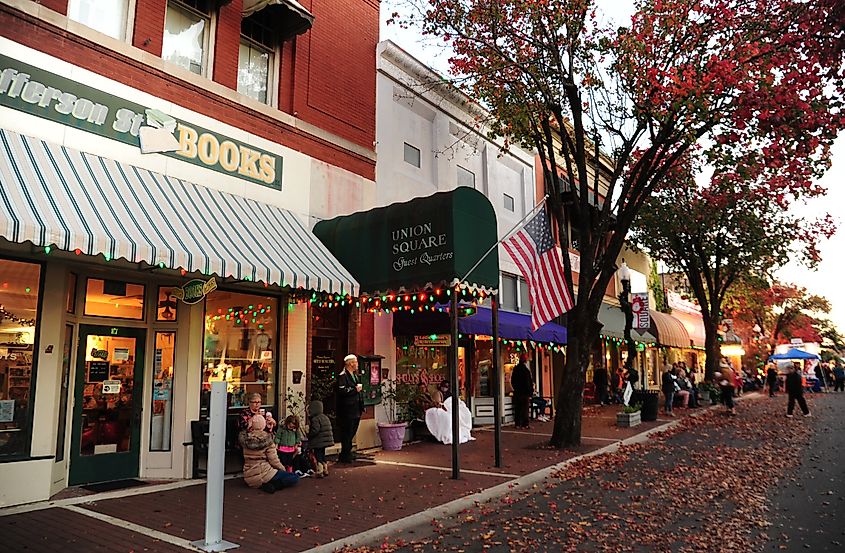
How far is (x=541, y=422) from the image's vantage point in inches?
727

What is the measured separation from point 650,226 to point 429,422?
55.6 ft

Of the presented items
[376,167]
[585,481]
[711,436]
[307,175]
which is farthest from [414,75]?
[711,436]

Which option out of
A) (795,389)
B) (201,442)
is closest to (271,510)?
(201,442)

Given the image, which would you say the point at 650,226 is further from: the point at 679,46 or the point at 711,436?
the point at 679,46

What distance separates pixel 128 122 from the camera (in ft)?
29.1

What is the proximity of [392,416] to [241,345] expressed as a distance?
424 cm

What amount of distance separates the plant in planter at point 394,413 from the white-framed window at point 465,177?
623 cm

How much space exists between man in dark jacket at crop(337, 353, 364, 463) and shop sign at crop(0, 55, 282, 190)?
3.56 metres

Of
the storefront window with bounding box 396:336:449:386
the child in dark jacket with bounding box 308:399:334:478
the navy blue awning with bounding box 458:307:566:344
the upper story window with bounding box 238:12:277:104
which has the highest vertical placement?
the upper story window with bounding box 238:12:277:104

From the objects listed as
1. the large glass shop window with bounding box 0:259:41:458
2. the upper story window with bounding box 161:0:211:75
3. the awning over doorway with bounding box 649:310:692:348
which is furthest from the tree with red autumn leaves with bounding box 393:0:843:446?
the awning over doorway with bounding box 649:310:692:348

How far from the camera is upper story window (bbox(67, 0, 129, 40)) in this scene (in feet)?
28.6

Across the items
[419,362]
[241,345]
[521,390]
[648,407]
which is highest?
[241,345]

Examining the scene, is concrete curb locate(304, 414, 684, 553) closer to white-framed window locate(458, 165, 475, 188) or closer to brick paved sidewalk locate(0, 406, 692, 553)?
brick paved sidewalk locate(0, 406, 692, 553)

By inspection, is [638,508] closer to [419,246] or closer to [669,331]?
[419,246]
